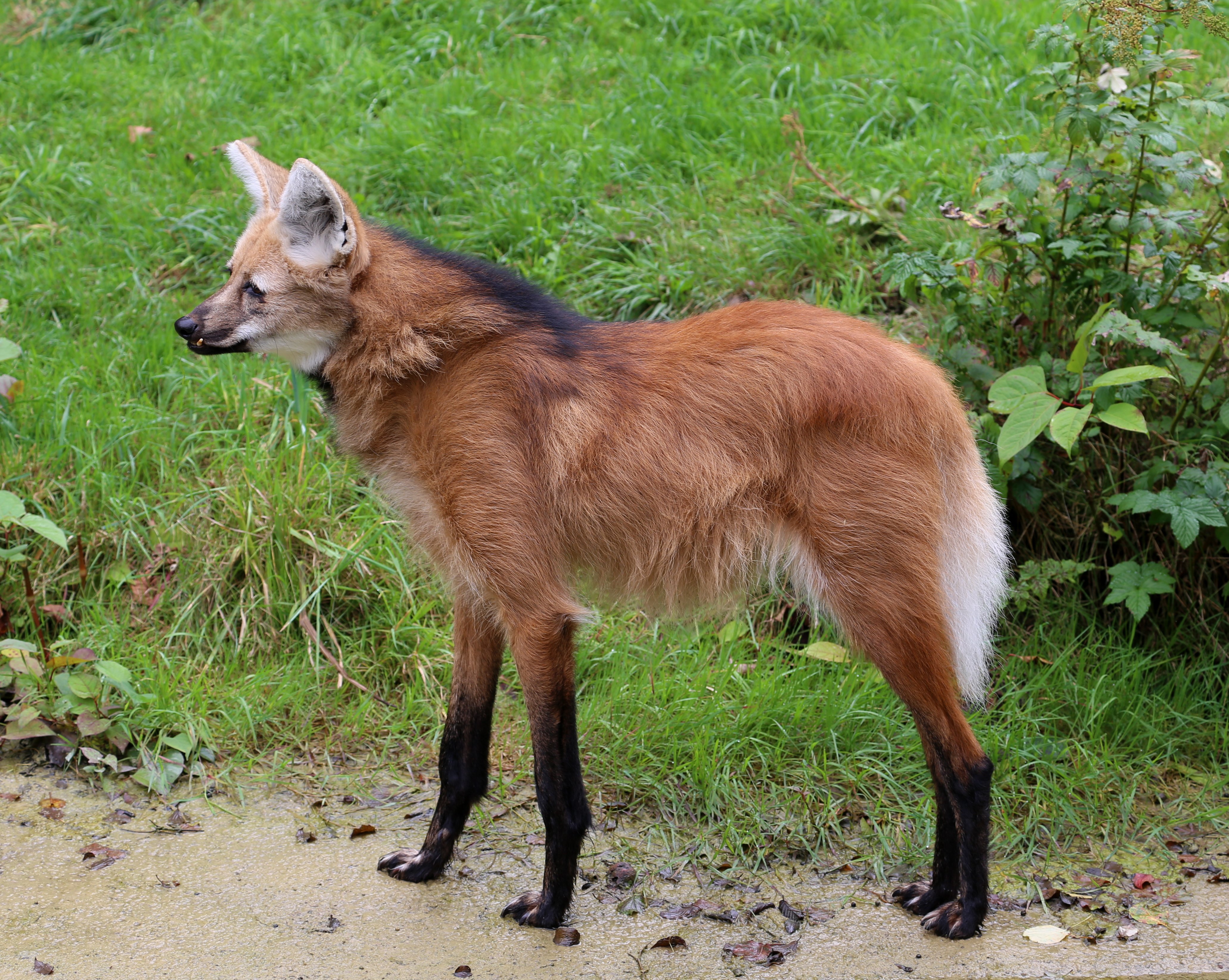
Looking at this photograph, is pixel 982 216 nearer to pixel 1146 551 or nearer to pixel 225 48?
pixel 1146 551

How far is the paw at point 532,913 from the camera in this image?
8.46 ft

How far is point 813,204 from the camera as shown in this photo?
178 inches

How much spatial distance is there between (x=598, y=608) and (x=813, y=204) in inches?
79.2

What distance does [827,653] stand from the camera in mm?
3348

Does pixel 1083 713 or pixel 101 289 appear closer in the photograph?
pixel 1083 713

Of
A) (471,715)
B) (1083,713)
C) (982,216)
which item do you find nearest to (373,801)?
(471,715)

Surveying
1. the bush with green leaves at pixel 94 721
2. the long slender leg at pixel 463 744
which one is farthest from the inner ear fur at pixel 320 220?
the bush with green leaves at pixel 94 721

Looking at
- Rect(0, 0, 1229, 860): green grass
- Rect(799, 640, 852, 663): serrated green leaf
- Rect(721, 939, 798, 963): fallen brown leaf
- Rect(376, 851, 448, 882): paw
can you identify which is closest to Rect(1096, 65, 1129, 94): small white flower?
Rect(0, 0, 1229, 860): green grass

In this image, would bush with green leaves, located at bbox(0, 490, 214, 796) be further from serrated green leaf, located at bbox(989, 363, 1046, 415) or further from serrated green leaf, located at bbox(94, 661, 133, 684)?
serrated green leaf, located at bbox(989, 363, 1046, 415)

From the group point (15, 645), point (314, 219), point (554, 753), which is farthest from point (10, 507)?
point (554, 753)

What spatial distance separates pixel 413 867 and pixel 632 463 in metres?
1.15

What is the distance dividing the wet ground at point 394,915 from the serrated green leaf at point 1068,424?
113 centimetres

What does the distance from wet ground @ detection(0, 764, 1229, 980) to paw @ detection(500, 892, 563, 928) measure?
2 cm

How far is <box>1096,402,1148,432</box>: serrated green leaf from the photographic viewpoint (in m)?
2.78
